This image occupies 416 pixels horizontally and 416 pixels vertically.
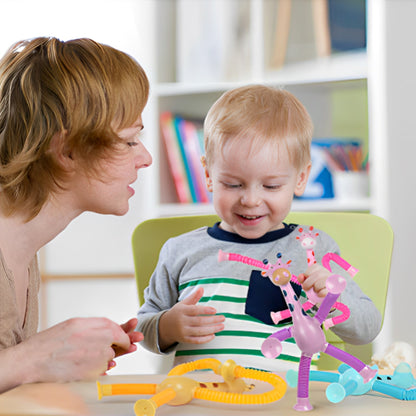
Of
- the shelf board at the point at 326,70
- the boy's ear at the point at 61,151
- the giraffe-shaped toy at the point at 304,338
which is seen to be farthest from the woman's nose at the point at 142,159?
the shelf board at the point at 326,70

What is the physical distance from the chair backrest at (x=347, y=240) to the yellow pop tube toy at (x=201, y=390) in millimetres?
536

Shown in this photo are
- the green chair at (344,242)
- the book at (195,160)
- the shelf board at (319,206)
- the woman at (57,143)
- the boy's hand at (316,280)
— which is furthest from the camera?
the book at (195,160)

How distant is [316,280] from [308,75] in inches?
55.0

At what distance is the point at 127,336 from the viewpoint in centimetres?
75

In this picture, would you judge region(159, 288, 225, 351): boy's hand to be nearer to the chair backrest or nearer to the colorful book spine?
the chair backrest

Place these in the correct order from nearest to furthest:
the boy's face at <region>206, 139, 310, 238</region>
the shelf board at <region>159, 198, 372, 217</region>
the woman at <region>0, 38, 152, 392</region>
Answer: the woman at <region>0, 38, 152, 392</region>
the boy's face at <region>206, 139, 310, 238</region>
the shelf board at <region>159, 198, 372, 217</region>

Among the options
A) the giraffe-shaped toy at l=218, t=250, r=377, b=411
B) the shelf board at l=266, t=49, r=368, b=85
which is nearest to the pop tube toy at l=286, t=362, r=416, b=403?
the giraffe-shaped toy at l=218, t=250, r=377, b=411

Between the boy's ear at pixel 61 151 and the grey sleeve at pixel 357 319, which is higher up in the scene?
the boy's ear at pixel 61 151

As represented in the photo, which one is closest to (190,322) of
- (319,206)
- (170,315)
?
(170,315)

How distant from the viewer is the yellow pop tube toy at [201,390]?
529 millimetres

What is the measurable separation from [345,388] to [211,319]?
396 millimetres

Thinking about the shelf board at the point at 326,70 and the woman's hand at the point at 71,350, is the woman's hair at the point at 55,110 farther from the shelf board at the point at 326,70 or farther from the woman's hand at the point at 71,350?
the shelf board at the point at 326,70

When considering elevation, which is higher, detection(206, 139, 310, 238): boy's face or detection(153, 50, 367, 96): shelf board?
detection(153, 50, 367, 96): shelf board

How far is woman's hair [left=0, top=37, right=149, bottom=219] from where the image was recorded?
2.76 ft
